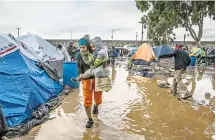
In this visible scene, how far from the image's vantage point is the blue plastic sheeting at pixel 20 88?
547 centimetres

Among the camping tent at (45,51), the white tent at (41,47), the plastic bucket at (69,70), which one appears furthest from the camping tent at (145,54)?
the plastic bucket at (69,70)

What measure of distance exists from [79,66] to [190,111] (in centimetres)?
315

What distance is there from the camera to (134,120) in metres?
5.92

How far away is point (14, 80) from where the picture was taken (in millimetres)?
6129

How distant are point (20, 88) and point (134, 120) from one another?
263 centimetres

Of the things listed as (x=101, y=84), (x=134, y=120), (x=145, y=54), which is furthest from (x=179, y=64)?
(x=145, y=54)

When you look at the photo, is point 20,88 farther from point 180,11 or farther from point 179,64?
point 180,11

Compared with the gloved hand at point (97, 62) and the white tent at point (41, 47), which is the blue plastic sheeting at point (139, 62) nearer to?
the white tent at point (41, 47)

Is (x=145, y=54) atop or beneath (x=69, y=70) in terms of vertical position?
atop

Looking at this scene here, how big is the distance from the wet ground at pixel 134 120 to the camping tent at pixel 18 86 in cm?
51

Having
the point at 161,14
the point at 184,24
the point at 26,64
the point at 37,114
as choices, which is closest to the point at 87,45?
the point at 37,114

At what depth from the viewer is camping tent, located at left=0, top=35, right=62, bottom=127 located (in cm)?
548

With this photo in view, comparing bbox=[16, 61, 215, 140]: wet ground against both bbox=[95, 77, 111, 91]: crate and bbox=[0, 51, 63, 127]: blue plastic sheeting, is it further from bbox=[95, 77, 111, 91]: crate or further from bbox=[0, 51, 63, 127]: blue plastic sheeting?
bbox=[95, 77, 111, 91]: crate

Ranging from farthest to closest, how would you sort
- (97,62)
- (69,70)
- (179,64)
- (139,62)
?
(139,62) → (69,70) → (179,64) → (97,62)
